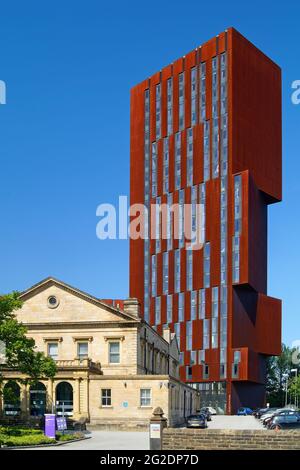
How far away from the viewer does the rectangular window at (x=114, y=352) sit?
77562 millimetres

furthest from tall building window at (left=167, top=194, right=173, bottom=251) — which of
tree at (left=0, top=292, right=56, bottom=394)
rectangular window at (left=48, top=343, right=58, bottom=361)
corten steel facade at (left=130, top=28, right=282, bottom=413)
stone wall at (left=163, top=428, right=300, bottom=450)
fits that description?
stone wall at (left=163, top=428, right=300, bottom=450)

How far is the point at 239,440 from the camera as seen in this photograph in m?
29.8

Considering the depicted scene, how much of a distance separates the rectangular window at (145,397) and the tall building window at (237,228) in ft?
200

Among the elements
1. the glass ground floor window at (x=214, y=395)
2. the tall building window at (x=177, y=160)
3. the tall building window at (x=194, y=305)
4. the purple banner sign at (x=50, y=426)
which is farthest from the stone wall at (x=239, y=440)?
the tall building window at (x=177, y=160)

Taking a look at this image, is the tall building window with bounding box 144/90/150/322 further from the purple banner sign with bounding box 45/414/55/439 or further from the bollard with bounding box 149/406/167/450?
the bollard with bounding box 149/406/167/450

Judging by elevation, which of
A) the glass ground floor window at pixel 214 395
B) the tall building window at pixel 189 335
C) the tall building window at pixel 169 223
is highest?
the tall building window at pixel 169 223

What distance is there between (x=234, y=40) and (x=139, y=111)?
26987mm

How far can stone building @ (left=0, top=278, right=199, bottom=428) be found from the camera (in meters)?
70.7

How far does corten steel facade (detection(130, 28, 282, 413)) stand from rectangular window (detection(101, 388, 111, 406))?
57.9 m

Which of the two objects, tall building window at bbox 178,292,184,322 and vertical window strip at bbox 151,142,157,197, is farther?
vertical window strip at bbox 151,142,157,197

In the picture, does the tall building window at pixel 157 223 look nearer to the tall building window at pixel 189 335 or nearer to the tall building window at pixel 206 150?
the tall building window at pixel 206 150

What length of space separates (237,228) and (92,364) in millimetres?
63075
